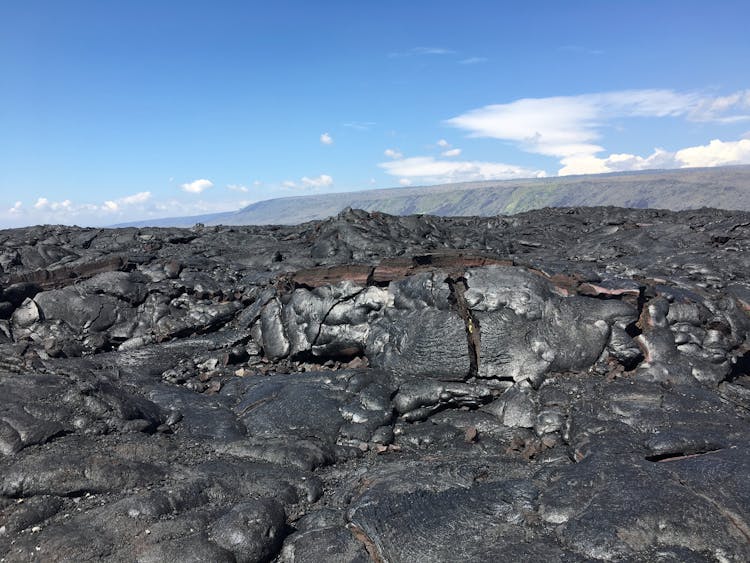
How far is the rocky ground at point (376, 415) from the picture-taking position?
20.9ft

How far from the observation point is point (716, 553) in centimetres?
573

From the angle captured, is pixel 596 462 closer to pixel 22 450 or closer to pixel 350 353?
pixel 350 353

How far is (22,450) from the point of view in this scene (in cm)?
779

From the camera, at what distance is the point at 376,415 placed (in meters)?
10.4

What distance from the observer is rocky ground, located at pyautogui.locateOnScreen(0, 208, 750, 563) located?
6.36 metres

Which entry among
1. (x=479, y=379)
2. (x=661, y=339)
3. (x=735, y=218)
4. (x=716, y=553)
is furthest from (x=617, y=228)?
(x=716, y=553)

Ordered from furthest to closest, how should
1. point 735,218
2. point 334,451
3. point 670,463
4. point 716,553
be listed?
point 735,218 < point 334,451 < point 670,463 < point 716,553

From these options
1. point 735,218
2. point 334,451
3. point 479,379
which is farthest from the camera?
point 735,218

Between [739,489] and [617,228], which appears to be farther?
[617,228]

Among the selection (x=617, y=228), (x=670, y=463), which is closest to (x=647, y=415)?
(x=670, y=463)

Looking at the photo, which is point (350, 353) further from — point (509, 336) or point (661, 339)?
point (661, 339)

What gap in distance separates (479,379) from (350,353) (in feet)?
11.4

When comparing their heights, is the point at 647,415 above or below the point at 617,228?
below

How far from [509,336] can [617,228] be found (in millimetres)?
23538
